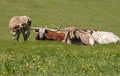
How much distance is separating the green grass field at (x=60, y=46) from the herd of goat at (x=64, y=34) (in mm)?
818

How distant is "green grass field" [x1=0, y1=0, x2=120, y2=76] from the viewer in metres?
8.29

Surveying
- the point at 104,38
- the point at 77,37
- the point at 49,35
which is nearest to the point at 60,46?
the point at 77,37

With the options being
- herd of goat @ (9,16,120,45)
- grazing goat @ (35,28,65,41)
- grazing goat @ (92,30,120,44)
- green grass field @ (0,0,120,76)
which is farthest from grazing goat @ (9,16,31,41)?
grazing goat @ (92,30,120,44)

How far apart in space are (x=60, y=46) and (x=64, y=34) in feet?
23.4

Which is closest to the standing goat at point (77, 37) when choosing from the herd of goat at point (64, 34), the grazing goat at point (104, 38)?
the herd of goat at point (64, 34)

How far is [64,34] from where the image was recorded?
22.9m

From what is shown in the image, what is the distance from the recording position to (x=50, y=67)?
8.50 meters

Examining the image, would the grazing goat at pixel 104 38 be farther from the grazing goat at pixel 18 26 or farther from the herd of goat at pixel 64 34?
the grazing goat at pixel 18 26

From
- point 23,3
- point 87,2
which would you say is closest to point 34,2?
point 23,3

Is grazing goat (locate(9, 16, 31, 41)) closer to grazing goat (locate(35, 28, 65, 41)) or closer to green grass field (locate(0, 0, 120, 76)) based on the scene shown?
green grass field (locate(0, 0, 120, 76))

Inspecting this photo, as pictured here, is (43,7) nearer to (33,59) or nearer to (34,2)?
(34,2)

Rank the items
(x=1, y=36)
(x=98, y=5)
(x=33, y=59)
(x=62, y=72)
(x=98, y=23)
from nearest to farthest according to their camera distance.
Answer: (x=62, y=72) → (x=33, y=59) → (x=1, y=36) → (x=98, y=23) → (x=98, y=5)

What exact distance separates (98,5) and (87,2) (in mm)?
1168

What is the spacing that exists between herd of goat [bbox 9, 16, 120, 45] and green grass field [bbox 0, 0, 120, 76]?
818 mm
